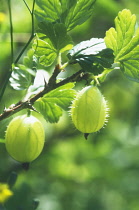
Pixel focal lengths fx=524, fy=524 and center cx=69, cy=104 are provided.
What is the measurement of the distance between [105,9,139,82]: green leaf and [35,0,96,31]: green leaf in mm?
124

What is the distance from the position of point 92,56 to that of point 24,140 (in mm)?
422

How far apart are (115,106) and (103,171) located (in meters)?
0.77

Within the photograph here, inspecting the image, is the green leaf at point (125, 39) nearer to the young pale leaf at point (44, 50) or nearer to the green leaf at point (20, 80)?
the young pale leaf at point (44, 50)

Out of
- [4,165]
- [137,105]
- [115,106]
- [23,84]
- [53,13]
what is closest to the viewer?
[53,13]

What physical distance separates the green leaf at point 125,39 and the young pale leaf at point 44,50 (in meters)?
0.22

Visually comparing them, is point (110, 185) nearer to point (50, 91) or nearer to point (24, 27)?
point (24, 27)

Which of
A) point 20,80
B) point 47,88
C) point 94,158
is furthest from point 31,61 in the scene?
point 94,158

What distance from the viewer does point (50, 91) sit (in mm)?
2111

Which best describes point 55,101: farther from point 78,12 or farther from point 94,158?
point 94,158

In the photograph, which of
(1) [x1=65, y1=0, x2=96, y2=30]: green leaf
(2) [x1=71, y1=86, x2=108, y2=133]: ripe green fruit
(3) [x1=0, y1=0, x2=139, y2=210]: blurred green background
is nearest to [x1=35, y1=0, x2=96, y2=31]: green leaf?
(1) [x1=65, y1=0, x2=96, y2=30]: green leaf

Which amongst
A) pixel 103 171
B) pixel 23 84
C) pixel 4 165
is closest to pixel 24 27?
pixel 4 165

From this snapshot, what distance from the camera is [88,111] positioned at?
2.06 metres

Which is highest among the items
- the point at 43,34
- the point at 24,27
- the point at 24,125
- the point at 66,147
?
the point at 43,34

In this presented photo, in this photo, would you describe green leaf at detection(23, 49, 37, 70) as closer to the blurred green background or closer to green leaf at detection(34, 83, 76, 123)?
green leaf at detection(34, 83, 76, 123)
